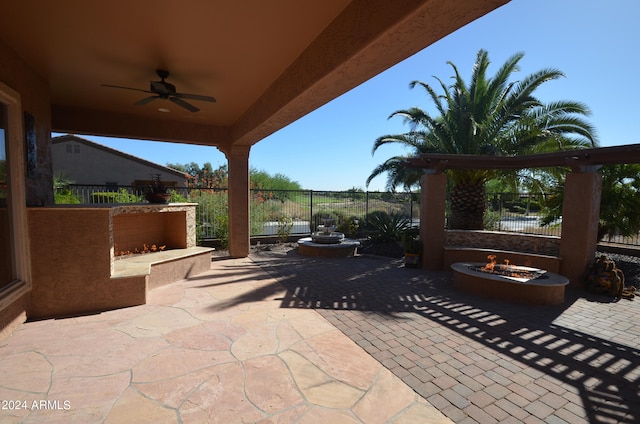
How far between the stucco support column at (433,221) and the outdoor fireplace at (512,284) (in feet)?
4.61

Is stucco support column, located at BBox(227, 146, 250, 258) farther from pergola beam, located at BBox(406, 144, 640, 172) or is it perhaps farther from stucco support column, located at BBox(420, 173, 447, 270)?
stucco support column, located at BBox(420, 173, 447, 270)

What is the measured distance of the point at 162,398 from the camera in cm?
239

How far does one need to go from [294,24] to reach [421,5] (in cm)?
153

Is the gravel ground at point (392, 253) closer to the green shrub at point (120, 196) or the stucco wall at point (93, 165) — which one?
the green shrub at point (120, 196)

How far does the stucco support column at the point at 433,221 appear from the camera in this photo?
726 cm

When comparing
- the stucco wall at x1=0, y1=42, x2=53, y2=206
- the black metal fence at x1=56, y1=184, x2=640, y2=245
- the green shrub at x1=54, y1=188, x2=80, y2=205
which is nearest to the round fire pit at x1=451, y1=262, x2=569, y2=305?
the black metal fence at x1=56, y1=184, x2=640, y2=245

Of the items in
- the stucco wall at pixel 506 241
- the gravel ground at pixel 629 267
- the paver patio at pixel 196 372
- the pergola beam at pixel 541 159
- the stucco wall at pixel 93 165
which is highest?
the stucco wall at pixel 93 165

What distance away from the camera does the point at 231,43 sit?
3.57m

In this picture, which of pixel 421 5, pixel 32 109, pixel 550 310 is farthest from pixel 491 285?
pixel 32 109

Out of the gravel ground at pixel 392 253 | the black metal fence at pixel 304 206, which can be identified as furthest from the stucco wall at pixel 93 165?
the gravel ground at pixel 392 253

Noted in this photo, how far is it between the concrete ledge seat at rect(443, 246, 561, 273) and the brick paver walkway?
80cm

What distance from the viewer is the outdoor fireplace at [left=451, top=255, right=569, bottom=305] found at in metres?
4.90

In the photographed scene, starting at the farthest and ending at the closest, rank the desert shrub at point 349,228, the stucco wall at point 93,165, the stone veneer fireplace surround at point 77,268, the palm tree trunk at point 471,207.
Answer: the stucco wall at point 93,165
the desert shrub at point 349,228
the palm tree trunk at point 471,207
the stone veneer fireplace surround at point 77,268

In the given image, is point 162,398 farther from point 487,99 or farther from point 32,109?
point 487,99
